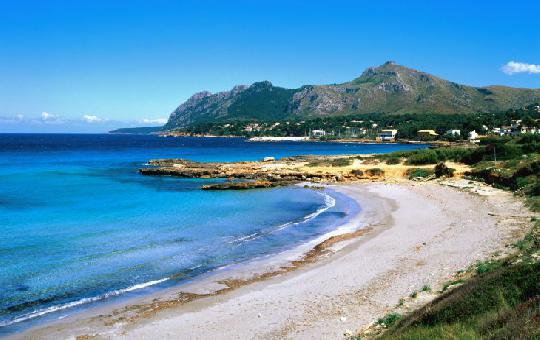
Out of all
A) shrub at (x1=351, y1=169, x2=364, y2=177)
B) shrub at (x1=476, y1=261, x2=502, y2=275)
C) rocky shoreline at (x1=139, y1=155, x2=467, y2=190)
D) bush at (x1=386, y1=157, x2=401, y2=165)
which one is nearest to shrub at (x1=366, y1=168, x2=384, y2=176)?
rocky shoreline at (x1=139, y1=155, x2=467, y2=190)

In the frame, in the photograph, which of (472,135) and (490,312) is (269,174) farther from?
(472,135)

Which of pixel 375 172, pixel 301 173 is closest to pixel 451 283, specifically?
pixel 375 172

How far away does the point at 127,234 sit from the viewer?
27562 millimetres

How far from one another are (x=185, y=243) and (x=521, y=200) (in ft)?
74.7

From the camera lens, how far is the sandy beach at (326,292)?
13.5 m

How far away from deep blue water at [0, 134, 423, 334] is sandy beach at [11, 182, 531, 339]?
1.87 meters

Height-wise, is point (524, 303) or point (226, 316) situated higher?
point (524, 303)

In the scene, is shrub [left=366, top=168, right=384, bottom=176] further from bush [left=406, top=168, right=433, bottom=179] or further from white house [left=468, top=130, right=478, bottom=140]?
white house [left=468, top=130, right=478, bottom=140]

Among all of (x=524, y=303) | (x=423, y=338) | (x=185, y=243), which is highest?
(x=524, y=303)

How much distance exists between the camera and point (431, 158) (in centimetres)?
6241

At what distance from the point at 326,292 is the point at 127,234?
15.3m

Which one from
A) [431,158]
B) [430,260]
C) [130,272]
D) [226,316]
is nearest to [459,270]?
[430,260]

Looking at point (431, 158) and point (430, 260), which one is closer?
point (430, 260)

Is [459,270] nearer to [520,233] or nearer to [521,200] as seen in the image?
[520,233]
